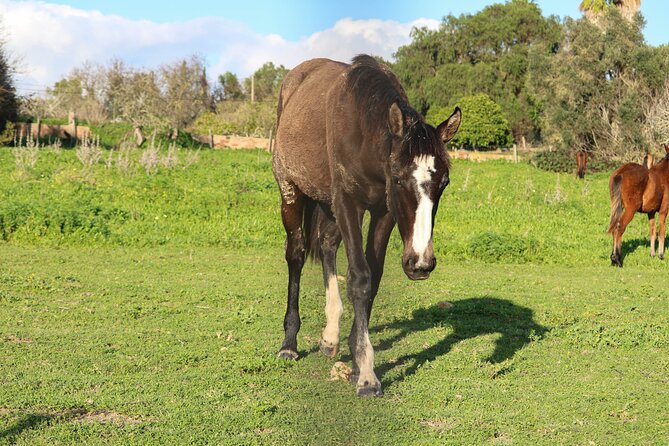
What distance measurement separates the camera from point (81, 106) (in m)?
61.7

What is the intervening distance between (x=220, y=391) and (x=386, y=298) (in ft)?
13.7

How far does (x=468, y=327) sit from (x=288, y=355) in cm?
217

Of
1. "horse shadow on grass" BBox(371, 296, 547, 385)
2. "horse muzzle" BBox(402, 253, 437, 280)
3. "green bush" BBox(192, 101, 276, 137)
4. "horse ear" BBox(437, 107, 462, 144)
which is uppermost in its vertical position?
"green bush" BBox(192, 101, 276, 137)

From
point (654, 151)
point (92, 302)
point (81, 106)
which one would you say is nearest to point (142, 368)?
point (92, 302)

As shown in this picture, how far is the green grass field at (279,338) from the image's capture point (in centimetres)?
448

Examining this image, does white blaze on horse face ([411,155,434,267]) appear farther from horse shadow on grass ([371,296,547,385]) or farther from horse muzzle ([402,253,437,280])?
horse shadow on grass ([371,296,547,385])

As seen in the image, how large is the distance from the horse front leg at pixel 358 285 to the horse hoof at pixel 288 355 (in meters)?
0.75

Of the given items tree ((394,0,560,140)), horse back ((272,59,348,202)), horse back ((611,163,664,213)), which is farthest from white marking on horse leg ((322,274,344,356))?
tree ((394,0,560,140))

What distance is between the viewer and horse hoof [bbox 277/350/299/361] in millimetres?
6145

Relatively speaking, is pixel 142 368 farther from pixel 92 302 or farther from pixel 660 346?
pixel 660 346

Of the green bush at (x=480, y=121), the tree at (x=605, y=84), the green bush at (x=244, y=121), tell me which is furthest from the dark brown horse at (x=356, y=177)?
the green bush at (x=480, y=121)

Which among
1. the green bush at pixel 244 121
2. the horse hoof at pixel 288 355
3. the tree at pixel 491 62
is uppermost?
the tree at pixel 491 62

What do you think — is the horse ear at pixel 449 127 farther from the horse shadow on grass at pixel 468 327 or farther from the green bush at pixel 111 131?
the green bush at pixel 111 131

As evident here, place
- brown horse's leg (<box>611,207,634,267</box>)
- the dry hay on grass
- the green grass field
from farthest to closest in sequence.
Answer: brown horse's leg (<box>611,207,634,267</box>), the dry hay on grass, the green grass field
